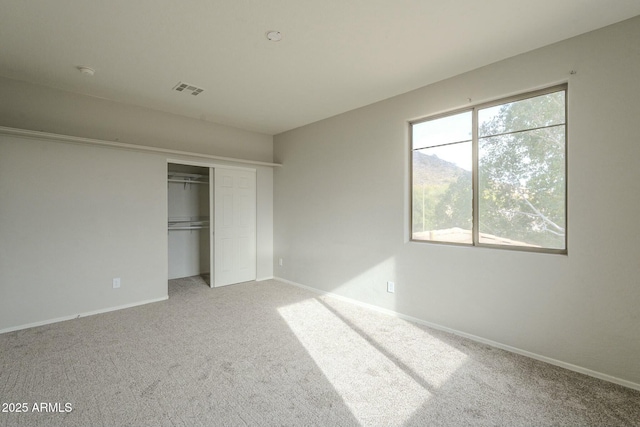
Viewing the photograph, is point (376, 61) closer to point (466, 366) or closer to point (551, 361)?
point (466, 366)

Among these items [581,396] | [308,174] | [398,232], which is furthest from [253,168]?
[581,396]

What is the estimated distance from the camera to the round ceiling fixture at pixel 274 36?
2.36m

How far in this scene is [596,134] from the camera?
2.27m

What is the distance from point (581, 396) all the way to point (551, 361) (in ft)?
1.51

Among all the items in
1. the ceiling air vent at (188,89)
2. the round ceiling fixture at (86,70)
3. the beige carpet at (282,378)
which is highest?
the ceiling air vent at (188,89)

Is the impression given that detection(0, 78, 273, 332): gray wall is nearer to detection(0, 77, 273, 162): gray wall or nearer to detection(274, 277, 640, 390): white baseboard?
detection(0, 77, 273, 162): gray wall

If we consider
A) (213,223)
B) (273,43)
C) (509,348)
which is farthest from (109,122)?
(509,348)

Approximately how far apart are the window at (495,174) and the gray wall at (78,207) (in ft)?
11.4

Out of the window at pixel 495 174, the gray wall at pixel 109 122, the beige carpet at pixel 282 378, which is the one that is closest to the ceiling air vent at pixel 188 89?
the gray wall at pixel 109 122

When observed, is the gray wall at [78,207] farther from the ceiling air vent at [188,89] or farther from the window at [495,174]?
the window at [495,174]

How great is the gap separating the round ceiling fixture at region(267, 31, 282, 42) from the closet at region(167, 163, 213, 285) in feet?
11.5

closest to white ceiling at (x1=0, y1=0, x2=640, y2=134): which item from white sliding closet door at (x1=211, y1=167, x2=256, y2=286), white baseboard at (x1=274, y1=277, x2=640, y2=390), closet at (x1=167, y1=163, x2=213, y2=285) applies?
white sliding closet door at (x1=211, y1=167, x2=256, y2=286)

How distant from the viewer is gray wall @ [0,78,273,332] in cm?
315

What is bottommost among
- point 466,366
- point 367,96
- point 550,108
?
point 466,366
